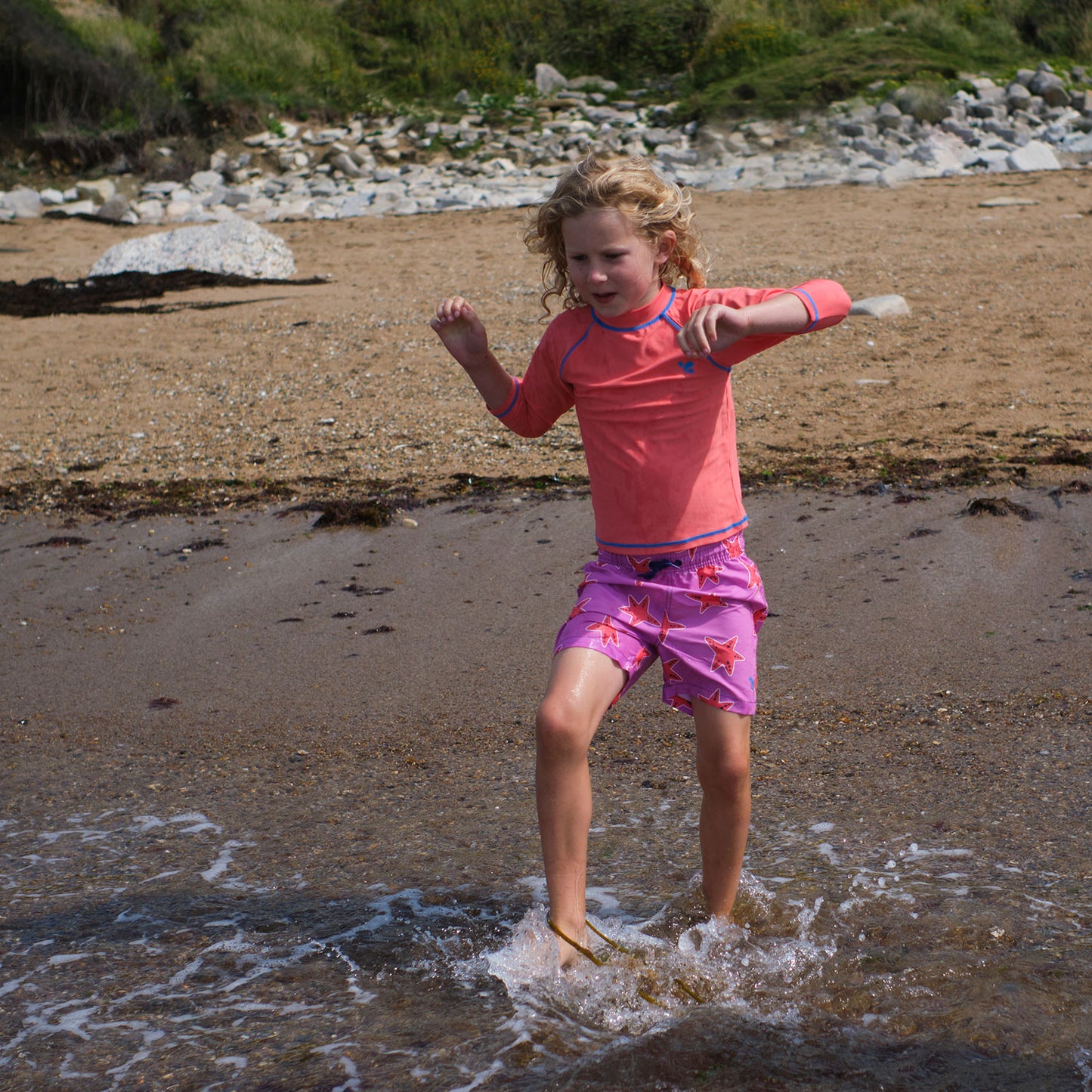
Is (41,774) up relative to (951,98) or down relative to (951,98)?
down

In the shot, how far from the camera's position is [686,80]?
20.5 m

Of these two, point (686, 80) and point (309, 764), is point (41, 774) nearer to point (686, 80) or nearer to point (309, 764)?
point (309, 764)

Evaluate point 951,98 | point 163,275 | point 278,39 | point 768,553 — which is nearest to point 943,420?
point 768,553

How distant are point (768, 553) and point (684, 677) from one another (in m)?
2.65

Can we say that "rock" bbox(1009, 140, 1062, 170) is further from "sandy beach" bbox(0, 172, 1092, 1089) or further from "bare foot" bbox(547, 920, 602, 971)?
"bare foot" bbox(547, 920, 602, 971)

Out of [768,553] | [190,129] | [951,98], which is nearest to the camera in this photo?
[768,553]

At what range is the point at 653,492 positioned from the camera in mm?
2574

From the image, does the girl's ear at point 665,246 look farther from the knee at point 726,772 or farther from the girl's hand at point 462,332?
the knee at point 726,772

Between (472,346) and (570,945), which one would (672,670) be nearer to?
(570,945)

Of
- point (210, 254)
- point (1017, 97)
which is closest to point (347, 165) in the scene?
point (210, 254)

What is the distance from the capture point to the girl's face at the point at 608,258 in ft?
8.26

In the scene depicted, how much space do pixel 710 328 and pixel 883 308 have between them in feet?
21.6

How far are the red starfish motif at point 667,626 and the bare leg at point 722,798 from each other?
0.49ft

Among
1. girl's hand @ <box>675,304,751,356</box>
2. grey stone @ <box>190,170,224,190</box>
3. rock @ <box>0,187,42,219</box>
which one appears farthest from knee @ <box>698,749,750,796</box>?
grey stone @ <box>190,170,224,190</box>
